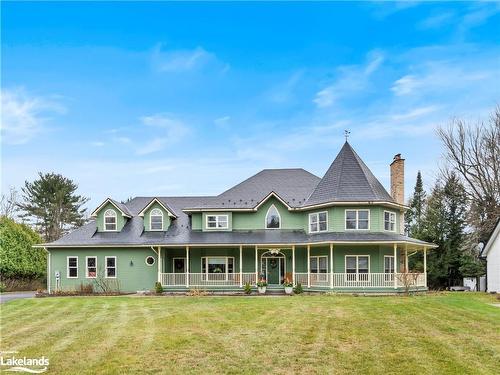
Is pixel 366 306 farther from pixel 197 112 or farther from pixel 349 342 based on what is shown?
pixel 197 112

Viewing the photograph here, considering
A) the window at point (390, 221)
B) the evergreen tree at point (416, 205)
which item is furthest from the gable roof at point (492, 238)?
the evergreen tree at point (416, 205)

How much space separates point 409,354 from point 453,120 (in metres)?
30.6

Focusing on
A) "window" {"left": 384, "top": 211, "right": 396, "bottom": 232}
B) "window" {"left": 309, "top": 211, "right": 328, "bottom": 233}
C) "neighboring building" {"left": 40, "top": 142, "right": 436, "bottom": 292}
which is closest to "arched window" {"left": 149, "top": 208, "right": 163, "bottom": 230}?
"neighboring building" {"left": 40, "top": 142, "right": 436, "bottom": 292}

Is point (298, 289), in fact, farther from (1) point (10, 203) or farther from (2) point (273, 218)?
(1) point (10, 203)

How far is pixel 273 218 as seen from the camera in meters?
30.2

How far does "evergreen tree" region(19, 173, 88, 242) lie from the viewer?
2175 inches

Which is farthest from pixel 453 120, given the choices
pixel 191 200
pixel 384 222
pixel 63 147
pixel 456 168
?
pixel 63 147

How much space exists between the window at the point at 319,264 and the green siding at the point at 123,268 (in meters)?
9.46

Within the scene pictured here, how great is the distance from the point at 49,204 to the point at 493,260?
150 ft

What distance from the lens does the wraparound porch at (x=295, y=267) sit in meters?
26.6

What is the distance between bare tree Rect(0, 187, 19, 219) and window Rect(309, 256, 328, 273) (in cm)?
3803

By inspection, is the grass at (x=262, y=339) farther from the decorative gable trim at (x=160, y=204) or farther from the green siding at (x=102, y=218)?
the green siding at (x=102, y=218)

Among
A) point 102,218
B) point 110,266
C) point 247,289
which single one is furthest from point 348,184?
point 102,218

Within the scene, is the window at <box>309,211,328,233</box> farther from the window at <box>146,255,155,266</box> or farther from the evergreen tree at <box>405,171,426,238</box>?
the evergreen tree at <box>405,171,426,238</box>
